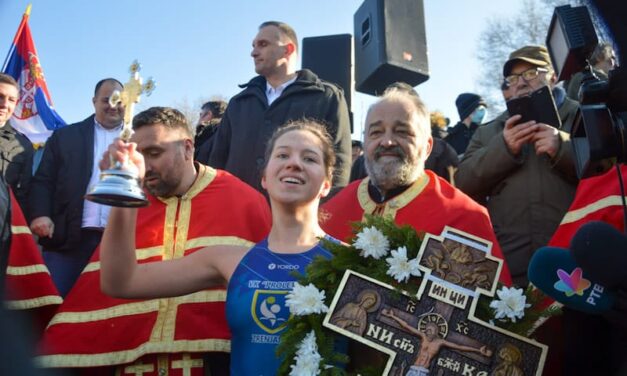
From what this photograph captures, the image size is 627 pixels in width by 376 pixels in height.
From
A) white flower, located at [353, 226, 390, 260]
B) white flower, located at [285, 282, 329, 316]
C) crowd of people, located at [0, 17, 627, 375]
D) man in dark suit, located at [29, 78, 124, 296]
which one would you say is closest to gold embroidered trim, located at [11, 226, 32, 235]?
crowd of people, located at [0, 17, 627, 375]

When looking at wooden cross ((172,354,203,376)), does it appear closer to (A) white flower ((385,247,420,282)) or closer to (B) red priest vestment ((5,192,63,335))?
(B) red priest vestment ((5,192,63,335))

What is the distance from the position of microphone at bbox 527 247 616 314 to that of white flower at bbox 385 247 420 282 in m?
0.42

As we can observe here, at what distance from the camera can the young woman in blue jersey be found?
2.90 m

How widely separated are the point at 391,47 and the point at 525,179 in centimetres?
406

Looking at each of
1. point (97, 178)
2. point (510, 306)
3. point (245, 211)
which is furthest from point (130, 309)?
point (510, 306)

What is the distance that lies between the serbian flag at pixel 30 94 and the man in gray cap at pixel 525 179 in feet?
18.2

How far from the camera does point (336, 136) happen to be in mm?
5184

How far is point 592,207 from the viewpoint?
3363mm

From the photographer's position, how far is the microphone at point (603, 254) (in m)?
1.76

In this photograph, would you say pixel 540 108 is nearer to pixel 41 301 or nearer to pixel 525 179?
pixel 525 179

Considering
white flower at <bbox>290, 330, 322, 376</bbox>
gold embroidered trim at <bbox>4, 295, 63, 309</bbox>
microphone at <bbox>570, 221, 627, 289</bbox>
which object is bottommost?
gold embroidered trim at <bbox>4, 295, 63, 309</bbox>

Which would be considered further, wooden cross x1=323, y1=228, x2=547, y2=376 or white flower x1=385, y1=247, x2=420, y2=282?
white flower x1=385, y1=247, x2=420, y2=282

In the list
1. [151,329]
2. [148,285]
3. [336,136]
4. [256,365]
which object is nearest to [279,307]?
[256,365]

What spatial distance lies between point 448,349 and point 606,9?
1.12 metres
